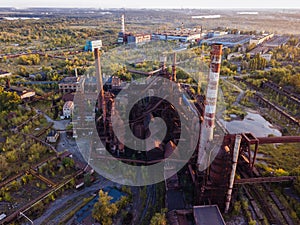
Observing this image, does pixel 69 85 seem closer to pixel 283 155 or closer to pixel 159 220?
pixel 159 220

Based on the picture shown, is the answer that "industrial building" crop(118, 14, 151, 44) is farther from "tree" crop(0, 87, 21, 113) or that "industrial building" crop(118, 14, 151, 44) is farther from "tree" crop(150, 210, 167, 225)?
"tree" crop(150, 210, 167, 225)

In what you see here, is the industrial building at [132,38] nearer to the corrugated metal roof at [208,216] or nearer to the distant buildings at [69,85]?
the distant buildings at [69,85]

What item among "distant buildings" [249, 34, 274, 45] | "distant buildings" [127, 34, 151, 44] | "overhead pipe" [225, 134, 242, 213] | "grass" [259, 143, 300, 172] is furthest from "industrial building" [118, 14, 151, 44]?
"overhead pipe" [225, 134, 242, 213]

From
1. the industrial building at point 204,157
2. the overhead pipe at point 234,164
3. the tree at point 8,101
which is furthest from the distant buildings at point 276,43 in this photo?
the tree at point 8,101

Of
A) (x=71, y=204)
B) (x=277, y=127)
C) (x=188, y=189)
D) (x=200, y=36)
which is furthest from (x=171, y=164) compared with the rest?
(x=200, y=36)

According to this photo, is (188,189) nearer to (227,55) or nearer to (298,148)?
(298,148)

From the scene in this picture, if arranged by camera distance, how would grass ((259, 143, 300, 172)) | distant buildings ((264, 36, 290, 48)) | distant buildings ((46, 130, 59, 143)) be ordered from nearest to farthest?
grass ((259, 143, 300, 172)) → distant buildings ((46, 130, 59, 143)) → distant buildings ((264, 36, 290, 48))

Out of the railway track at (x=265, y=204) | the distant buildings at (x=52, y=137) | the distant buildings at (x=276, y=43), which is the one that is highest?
the distant buildings at (x=276, y=43)
